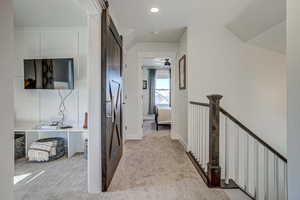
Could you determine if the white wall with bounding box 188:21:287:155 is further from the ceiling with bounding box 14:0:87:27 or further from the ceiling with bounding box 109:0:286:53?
the ceiling with bounding box 14:0:87:27

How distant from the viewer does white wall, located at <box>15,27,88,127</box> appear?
3.88 m

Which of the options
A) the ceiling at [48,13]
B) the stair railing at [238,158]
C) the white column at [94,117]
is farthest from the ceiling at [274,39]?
the ceiling at [48,13]

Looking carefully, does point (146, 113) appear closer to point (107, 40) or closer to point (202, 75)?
point (202, 75)

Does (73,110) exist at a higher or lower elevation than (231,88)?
lower

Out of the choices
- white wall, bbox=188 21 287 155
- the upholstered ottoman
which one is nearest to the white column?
the upholstered ottoman

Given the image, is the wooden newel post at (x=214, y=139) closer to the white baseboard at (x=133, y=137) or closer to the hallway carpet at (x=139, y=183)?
the hallway carpet at (x=139, y=183)

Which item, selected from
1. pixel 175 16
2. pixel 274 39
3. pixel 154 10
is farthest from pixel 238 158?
pixel 154 10

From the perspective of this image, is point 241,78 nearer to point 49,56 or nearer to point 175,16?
point 175,16

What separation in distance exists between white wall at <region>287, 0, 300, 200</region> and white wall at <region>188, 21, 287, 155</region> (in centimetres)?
265

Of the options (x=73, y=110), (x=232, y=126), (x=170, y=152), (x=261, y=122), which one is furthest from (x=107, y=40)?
(x=261, y=122)

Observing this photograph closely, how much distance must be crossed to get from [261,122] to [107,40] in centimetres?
328

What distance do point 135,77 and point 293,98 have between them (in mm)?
4165

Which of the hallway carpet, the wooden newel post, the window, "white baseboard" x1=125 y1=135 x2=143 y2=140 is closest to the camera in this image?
the hallway carpet

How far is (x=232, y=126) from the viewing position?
12.4 ft
